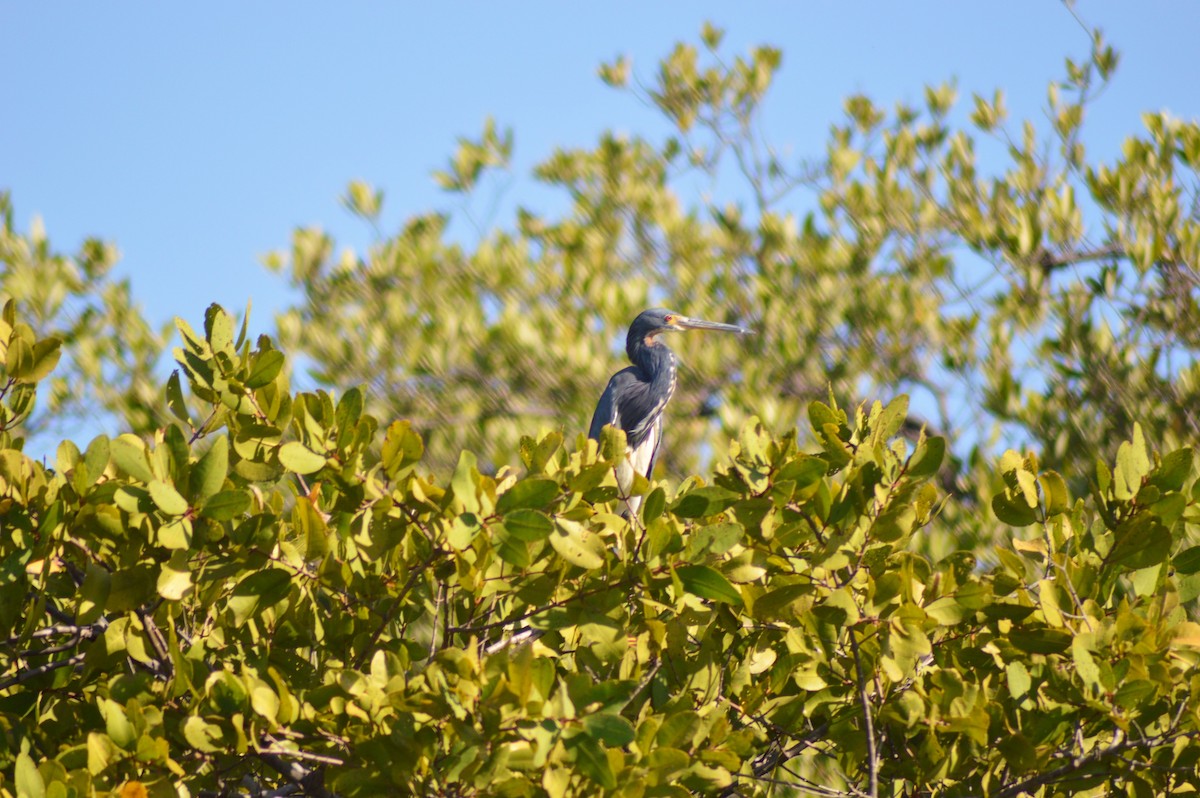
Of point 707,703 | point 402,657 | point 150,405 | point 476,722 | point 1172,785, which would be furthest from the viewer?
point 150,405

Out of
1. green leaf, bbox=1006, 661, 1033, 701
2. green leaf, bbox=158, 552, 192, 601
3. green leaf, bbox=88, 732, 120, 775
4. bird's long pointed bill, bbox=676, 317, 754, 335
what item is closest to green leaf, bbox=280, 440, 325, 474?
green leaf, bbox=158, 552, 192, 601

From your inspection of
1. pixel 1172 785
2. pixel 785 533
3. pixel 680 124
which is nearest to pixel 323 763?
pixel 785 533

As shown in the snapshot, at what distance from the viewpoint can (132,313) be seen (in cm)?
736

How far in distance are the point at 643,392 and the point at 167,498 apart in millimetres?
4506

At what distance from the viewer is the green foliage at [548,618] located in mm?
2301

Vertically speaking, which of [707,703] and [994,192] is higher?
[994,192]

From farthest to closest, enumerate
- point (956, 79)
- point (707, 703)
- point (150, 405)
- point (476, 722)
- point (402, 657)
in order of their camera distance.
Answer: point (956, 79) < point (150, 405) < point (707, 703) < point (402, 657) < point (476, 722)

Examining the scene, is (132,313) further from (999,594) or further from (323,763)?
(999,594)

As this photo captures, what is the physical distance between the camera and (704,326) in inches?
292

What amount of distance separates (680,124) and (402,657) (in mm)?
6503

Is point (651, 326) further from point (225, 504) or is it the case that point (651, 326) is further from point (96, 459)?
point (225, 504)

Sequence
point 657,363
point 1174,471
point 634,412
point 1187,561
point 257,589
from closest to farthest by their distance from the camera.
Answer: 1. point 257,589
2. point 1174,471
3. point 1187,561
4. point 634,412
5. point 657,363

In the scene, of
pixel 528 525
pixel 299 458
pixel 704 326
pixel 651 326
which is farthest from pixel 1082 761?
pixel 704 326

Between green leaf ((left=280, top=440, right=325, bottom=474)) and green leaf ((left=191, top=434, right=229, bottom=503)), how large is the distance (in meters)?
0.11
